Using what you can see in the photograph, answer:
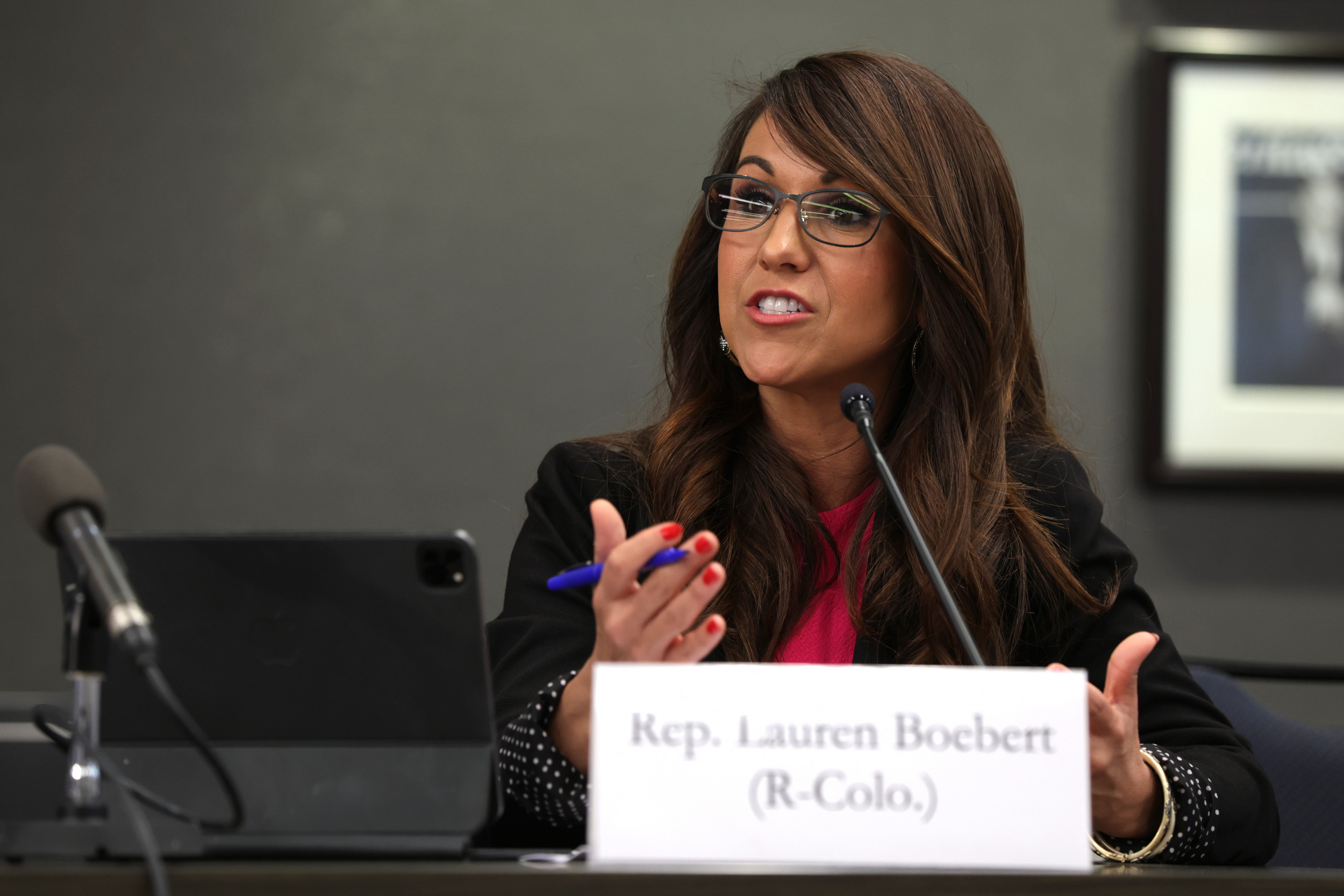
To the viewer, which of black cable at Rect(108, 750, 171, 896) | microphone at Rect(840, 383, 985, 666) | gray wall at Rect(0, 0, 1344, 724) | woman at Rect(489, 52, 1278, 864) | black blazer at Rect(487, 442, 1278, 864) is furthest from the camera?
gray wall at Rect(0, 0, 1344, 724)

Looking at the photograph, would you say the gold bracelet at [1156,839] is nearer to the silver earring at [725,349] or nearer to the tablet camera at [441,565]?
the tablet camera at [441,565]

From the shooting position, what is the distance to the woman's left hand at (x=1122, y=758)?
871mm

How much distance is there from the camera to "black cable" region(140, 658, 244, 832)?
62 centimetres

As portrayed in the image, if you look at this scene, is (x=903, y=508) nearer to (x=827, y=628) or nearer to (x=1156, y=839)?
(x=1156, y=839)

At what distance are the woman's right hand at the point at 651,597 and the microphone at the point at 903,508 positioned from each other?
155mm

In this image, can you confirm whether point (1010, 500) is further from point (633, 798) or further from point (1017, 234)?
point (633, 798)

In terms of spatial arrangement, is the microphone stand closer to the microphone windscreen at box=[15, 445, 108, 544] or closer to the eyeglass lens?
the microphone windscreen at box=[15, 445, 108, 544]

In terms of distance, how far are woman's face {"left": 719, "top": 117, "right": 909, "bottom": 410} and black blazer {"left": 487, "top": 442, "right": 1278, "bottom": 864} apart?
22 cm

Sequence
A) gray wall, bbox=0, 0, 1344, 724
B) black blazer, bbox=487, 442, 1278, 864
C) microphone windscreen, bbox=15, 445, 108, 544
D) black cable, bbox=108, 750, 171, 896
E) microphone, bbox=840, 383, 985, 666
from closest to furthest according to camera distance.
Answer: black cable, bbox=108, 750, 171, 896 → microphone windscreen, bbox=15, 445, 108, 544 → microphone, bbox=840, 383, 985, 666 → black blazer, bbox=487, 442, 1278, 864 → gray wall, bbox=0, 0, 1344, 724

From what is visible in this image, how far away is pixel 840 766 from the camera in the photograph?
25.4 inches

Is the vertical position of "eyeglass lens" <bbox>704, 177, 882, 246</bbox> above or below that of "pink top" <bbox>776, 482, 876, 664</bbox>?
above

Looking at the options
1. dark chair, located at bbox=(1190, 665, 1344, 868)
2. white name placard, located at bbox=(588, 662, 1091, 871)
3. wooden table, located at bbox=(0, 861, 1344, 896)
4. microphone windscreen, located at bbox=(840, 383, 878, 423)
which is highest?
microphone windscreen, located at bbox=(840, 383, 878, 423)

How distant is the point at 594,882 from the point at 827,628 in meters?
0.78

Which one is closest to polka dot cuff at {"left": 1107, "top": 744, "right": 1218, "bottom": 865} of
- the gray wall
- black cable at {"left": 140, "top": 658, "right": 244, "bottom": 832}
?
A: black cable at {"left": 140, "top": 658, "right": 244, "bottom": 832}
